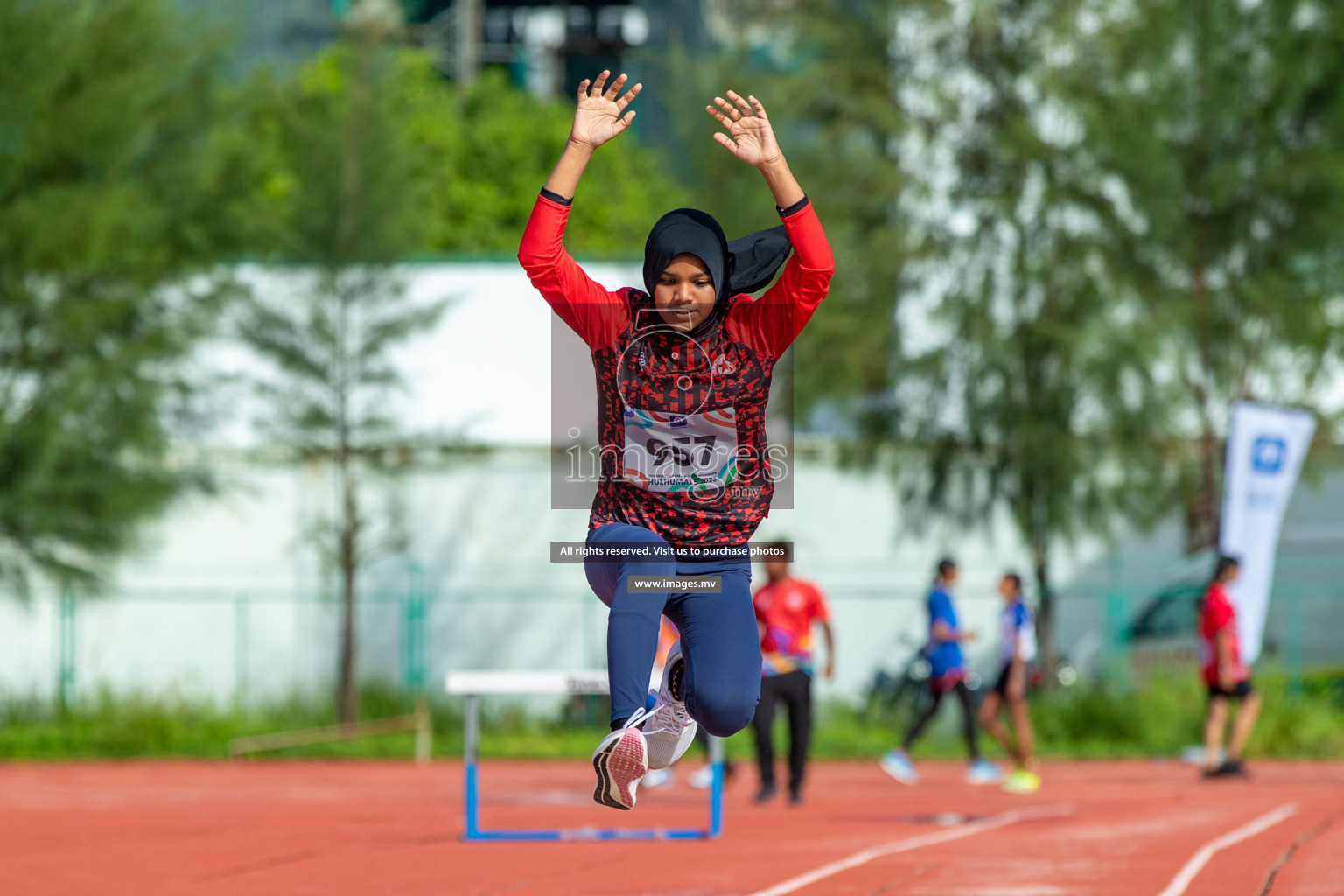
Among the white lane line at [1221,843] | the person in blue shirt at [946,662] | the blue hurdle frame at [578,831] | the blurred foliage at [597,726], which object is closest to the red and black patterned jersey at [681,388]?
the white lane line at [1221,843]

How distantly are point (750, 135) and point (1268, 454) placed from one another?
41.3ft

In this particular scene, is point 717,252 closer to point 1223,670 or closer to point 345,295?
point 1223,670

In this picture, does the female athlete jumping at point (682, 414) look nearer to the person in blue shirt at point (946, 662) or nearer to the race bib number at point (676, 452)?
the race bib number at point (676, 452)

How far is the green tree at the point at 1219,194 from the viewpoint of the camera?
19297 millimetres

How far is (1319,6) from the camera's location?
19.5m

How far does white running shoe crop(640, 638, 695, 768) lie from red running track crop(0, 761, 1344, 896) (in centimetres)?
224

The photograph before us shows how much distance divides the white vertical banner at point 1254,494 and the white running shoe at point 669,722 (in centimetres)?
1185

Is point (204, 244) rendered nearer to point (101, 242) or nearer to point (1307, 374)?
point (101, 242)

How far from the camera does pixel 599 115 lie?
5551mm

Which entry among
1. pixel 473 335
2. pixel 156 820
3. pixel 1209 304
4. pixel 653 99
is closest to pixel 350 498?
pixel 473 335

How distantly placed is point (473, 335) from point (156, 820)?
472 inches

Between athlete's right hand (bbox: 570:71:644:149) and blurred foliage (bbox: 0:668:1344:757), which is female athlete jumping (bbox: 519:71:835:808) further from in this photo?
blurred foliage (bbox: 0:668:1344:757)

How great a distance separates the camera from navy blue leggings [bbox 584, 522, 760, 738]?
5457 millimetres

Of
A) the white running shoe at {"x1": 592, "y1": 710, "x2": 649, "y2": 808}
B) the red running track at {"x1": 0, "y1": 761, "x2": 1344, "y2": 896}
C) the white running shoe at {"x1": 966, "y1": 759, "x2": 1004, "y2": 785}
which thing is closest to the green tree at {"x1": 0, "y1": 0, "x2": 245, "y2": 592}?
the red running track at {"x1": 0, "y1": 761, "x2": 1344, "y2": 896}
